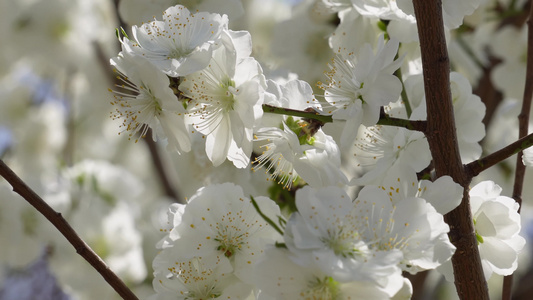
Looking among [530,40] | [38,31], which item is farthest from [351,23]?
[38,31]

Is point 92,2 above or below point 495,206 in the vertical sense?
below

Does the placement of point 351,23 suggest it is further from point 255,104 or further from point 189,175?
point 189,175

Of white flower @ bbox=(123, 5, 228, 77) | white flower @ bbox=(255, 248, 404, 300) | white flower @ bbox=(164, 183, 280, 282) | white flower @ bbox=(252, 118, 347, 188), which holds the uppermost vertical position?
white flower @ bbox=(123, 5, 228, 77)

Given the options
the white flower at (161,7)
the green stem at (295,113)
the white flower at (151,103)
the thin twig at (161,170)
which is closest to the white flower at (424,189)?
the green stem at (295,113)

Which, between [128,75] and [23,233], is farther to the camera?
→ [23,233]

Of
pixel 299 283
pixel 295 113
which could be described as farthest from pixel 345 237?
pixel 295 113

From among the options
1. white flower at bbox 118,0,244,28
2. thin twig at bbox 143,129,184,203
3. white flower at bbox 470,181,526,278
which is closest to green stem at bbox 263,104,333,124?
white flower at bbox 470,181,526,278

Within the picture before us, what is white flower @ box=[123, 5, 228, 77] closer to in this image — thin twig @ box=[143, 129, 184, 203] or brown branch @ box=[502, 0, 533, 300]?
brown branch @ box=[502, 0, 533, 300]
